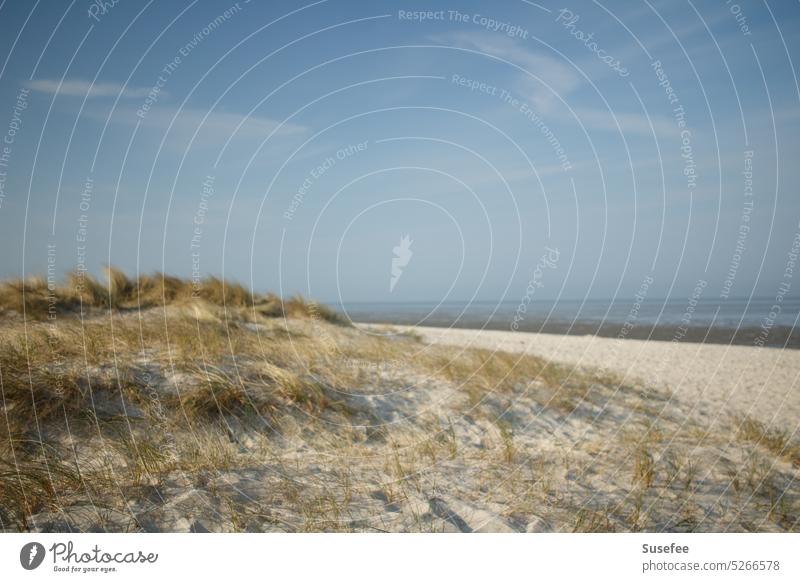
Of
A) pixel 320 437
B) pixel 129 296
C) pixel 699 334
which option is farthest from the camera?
pixel 699 334

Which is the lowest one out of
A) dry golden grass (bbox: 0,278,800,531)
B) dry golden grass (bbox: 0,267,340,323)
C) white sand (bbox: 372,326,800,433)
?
dry golden grass (bbox: 0,267,340,323)

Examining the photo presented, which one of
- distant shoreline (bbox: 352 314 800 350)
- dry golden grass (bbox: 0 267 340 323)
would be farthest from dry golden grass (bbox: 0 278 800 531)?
distant shoreline (bbox: 352 314 800 350)

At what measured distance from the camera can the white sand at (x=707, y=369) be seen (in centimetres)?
776

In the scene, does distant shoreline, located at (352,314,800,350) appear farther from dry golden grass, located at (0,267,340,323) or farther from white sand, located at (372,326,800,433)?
dry golden grass, located at (0,267,340,323)

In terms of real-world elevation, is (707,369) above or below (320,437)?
above

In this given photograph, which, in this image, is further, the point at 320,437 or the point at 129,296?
the point at 129,296

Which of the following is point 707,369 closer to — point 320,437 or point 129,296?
point 320,437

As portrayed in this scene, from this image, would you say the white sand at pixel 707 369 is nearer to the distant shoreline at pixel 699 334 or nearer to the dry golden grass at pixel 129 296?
the distant shoreline at pixel 699 334

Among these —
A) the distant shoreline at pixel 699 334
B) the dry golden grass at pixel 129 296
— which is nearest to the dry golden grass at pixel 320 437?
the dry golden grass at pixel 129 296

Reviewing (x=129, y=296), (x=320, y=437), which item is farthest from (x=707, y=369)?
(x=129, y=296)

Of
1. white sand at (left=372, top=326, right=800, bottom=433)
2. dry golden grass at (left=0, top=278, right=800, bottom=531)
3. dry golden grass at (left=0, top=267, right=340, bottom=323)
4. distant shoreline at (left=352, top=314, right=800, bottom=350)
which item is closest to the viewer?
dry golden grass at (left=0, top=278, right=800, bottom=531)

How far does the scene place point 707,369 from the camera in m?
10.8

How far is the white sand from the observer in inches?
306
